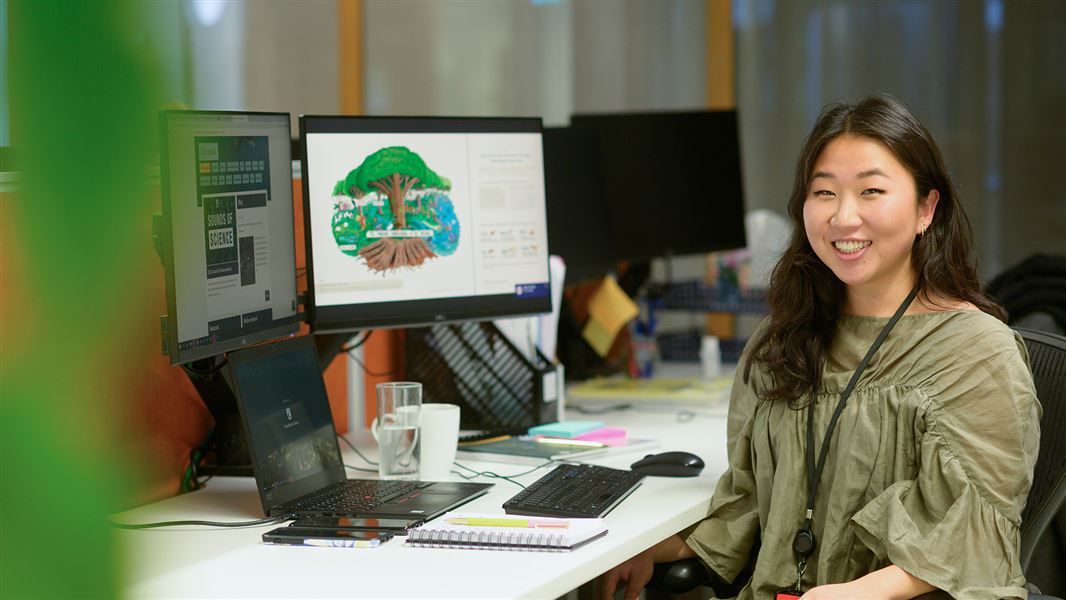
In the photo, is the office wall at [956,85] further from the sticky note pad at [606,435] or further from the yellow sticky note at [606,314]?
the sticky note pad at [606,435]

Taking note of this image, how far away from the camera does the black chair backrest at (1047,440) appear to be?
139cm

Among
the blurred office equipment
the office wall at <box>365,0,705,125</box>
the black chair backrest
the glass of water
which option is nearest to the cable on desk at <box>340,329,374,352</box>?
the glass of water

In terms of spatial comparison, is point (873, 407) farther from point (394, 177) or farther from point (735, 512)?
point (394, 177)

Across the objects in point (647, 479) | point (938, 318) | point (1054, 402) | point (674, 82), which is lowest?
point (647, 479)

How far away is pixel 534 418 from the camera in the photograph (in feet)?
6.82

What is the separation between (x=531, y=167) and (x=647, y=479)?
609 millimetres

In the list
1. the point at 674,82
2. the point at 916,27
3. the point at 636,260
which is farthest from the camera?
the point at 674,82

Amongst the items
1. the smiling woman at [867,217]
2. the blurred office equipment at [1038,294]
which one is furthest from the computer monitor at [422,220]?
the blurred office equipment at [1038,294]

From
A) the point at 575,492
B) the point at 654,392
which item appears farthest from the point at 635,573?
the point at 654,392

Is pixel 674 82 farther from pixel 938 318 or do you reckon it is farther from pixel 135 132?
pixel 135 132

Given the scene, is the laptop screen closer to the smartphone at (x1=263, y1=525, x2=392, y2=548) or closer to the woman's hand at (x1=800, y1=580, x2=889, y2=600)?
the smartphone at (x1=263, y1=525, x2=392, y2=548)

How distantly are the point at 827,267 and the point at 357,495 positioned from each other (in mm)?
730

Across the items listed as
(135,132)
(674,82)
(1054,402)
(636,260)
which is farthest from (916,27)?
(135,132)

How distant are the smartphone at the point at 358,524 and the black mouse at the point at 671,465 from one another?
44cm
